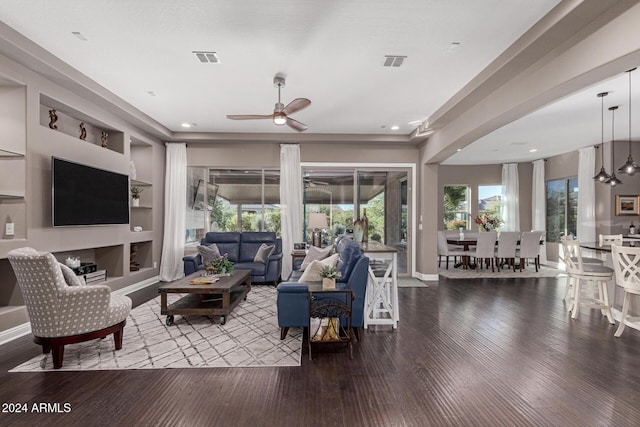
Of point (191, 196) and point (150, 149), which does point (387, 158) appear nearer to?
point (191, 196)

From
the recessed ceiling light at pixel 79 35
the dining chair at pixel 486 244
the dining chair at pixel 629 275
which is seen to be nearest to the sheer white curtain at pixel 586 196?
the dining chair at pixel 486 244

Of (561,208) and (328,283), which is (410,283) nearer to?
(328,283)

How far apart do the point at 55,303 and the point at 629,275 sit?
5559mm

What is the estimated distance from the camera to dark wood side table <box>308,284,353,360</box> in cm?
305

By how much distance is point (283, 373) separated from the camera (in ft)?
8.73

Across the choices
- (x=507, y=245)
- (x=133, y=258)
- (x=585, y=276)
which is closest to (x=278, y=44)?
(x=585, y=276)

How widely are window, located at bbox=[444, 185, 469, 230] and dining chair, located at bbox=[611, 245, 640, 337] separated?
20.7 ft

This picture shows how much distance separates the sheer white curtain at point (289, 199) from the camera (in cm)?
670

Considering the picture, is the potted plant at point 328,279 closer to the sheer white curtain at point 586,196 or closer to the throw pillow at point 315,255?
the throw pillow at point 315,255

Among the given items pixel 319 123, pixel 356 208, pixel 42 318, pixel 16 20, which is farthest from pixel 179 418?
pixel 356 208

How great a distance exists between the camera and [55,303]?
2705 mm

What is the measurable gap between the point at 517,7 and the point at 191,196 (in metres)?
6.20

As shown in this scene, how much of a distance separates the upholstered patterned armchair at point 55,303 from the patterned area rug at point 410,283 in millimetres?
4703

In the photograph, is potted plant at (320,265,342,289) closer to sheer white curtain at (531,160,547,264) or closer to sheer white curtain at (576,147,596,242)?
sheer white curtain at (576,147,596,242)
